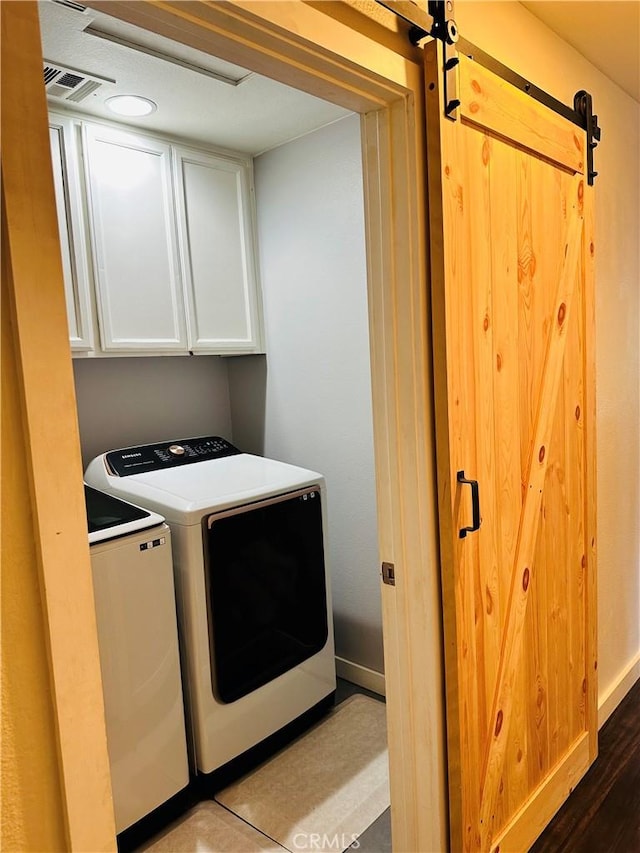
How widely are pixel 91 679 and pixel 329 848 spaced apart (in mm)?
1436

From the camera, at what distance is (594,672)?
2176 millimetres

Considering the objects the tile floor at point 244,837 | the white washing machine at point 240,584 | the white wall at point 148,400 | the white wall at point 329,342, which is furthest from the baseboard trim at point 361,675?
the white wall at point 148,400

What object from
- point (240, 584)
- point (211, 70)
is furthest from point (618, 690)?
point (211, 70)

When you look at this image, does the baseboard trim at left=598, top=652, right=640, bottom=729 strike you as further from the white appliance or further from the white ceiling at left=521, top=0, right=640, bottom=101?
the white ceiling at left=521, top=0, right=640, bottom=101

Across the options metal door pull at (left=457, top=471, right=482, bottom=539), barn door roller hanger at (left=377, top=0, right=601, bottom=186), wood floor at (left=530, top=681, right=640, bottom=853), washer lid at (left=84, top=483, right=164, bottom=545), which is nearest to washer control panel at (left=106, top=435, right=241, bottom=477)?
washer lid at (left=84, top=483, right=164, bottom=545)

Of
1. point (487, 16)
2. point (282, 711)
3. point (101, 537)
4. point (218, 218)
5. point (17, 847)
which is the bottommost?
point (282, 711)

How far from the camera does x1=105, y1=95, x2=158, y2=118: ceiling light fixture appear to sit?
2195mm

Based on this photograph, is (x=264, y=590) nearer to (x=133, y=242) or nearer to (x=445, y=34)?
(x=133, y=242)

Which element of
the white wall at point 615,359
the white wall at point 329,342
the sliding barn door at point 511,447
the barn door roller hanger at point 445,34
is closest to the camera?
the barn door roller hanger at point 445,34

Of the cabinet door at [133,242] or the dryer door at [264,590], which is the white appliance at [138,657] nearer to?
the dryer door at [264,590]

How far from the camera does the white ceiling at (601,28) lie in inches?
72.4

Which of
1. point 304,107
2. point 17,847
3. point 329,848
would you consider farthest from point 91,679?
point 304,107

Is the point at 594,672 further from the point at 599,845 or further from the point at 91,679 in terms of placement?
the point at 91,679

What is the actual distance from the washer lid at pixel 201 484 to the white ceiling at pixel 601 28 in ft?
5.82
